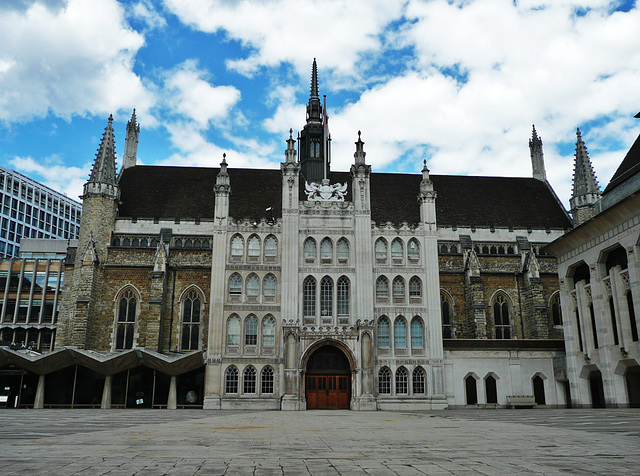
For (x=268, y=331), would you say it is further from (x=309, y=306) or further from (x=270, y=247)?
(x=270, y=247)

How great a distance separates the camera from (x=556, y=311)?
158 ft

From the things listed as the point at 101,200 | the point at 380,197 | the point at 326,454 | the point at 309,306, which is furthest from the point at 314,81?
the point at 326,454

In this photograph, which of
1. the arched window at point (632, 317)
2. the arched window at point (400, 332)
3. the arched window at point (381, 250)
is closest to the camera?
the arched window at point (632, 317)

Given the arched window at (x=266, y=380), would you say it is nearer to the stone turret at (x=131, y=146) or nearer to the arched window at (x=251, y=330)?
the arched window at (x=251, y=330)

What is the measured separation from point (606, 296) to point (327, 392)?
18.6 m

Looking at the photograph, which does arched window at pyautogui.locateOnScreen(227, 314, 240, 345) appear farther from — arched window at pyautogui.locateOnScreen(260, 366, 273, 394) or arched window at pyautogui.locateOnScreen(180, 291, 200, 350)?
arched window at pyautogui.locateOnScreen(180, 291, 200, 350)

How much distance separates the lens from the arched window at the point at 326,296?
39.7 metres

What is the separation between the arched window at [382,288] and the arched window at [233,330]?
9.87 m

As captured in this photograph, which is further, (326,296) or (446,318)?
(446,318)

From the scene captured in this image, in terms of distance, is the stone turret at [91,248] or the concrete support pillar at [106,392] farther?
the stone turret at [91,248]

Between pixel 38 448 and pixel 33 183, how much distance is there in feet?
368

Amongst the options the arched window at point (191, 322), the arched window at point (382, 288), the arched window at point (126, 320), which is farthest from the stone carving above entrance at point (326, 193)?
the arched window at point (126, 320)

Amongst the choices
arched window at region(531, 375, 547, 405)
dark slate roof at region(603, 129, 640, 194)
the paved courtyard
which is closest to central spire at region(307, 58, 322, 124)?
dark slate roof at region(603, 129, 640, 194)

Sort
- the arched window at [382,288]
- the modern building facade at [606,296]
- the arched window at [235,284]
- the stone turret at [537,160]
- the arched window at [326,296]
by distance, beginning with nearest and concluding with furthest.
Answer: the modern building facade at [606,296]
the arched window at [326,296]
the arched window at [235,284]
the arched window at [382,288]
the stone turret at [537,160]
